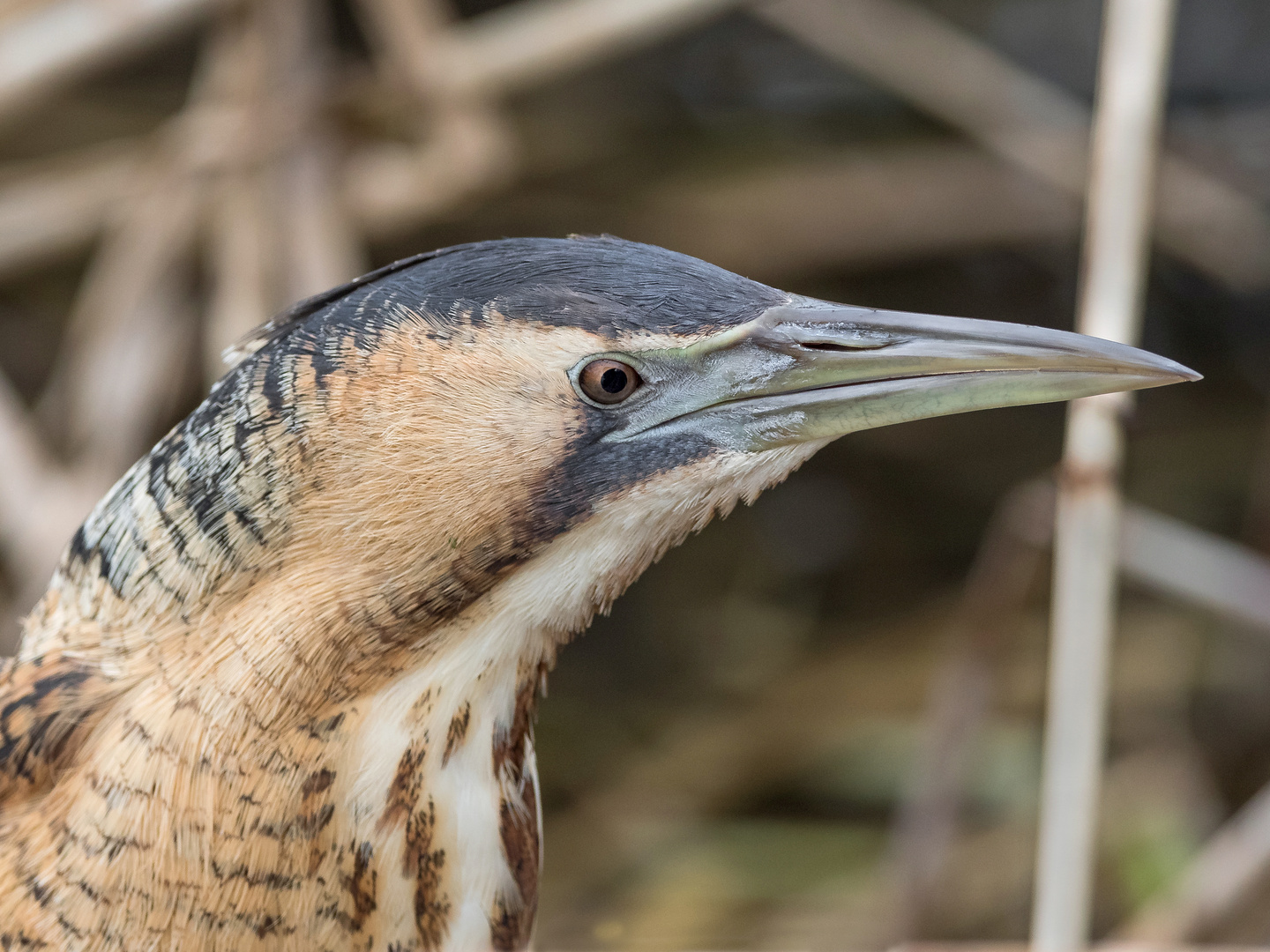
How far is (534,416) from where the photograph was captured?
0.80 metres

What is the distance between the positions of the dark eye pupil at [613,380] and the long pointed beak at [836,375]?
0.02 metres

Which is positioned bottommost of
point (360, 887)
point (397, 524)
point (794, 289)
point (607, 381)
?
point (360, 887)

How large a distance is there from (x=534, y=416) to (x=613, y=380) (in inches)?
2.1

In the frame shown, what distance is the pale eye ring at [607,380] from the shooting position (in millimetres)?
803

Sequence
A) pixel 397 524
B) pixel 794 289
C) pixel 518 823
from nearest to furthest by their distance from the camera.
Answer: pixel 397 524 → pixel 518 823 → pixel 794 289

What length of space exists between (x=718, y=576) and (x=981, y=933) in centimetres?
88

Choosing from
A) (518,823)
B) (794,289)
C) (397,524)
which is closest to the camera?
(397,524)

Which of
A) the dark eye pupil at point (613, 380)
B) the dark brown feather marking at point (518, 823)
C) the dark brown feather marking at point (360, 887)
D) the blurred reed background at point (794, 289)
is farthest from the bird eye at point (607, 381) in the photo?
the blurred reed background at point (794, 289)

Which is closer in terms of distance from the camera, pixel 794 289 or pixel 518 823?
pixel 518 823

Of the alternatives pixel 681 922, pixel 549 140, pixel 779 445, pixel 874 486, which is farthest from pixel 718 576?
pixel 779 445

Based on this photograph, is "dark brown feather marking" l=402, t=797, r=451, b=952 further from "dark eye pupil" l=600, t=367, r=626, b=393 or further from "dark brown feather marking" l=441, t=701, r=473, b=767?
"dark eye pupil" l=600, t=367, r=626, b=393

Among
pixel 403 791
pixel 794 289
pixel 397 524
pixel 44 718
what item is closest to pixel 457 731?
pixel 403 791

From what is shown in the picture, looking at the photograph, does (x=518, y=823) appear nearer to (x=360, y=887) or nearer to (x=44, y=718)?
(x=360, y=887)

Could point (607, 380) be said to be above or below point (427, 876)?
above
